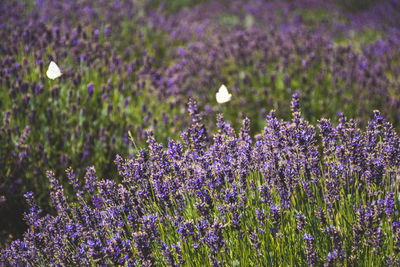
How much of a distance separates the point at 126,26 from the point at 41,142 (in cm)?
384

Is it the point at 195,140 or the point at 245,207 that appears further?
the point at 195,140

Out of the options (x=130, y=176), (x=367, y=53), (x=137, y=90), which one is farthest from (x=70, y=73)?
(x=367, y=53)

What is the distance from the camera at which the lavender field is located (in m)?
2.11

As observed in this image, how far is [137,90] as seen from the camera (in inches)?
182

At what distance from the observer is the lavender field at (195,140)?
6.92ft

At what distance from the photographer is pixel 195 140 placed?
2.48 m

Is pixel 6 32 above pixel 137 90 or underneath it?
above

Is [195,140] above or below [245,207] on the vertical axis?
above

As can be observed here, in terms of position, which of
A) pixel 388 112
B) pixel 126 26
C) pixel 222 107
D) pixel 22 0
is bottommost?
pixel 388 112

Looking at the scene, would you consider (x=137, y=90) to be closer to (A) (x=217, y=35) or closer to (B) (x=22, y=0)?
(A) (x=217, y=35)

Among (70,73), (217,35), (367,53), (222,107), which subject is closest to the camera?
(70,73)

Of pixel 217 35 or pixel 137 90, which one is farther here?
pixel 217 35

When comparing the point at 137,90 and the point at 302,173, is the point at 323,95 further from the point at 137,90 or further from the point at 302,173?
the point at 302,173

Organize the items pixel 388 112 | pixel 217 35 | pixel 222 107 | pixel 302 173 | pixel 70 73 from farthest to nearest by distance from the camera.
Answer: pixel 217 35, pixel 222 107, pixel 388 112, pixel 70 73, pixel 302 173
